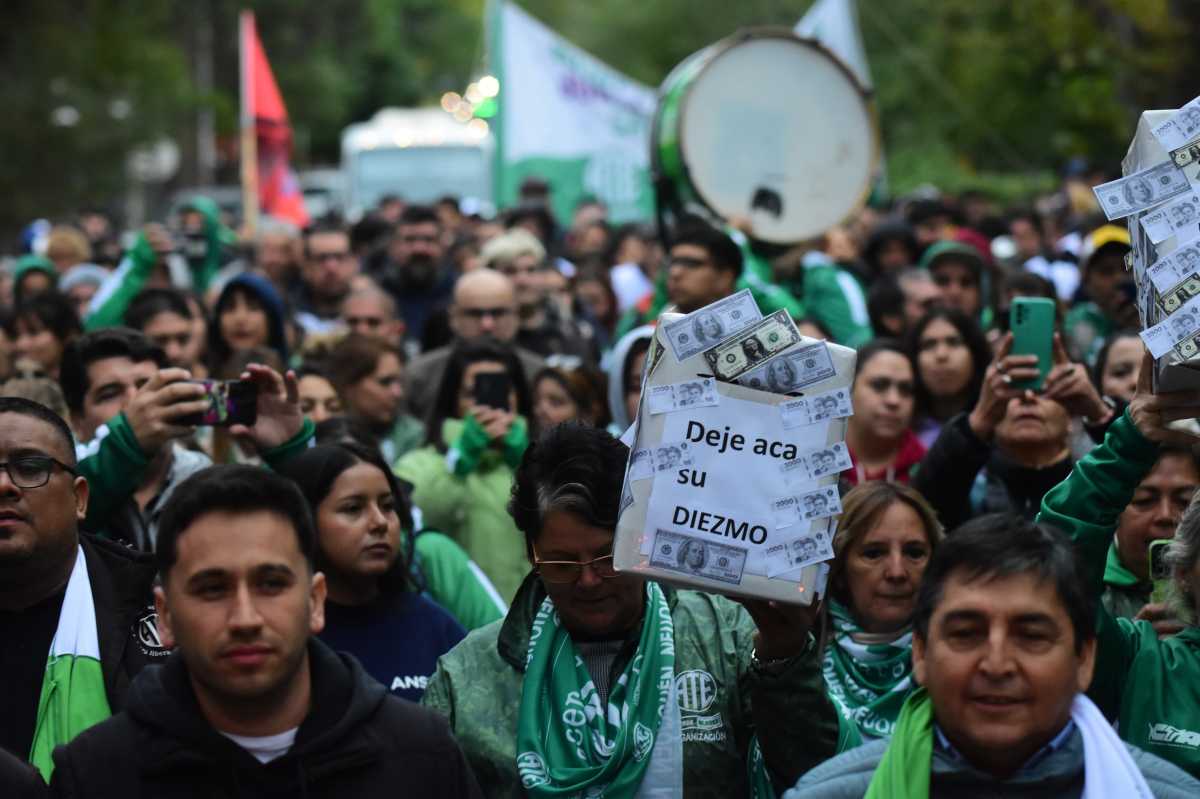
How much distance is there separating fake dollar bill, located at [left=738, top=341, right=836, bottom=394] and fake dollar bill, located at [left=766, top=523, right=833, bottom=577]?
0.29 m

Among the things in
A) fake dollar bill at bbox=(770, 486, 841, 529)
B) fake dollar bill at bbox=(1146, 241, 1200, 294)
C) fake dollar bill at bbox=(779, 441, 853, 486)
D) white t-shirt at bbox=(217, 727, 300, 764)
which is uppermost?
fake dollar bill at bbox=(1146, 241, 1200, 294)

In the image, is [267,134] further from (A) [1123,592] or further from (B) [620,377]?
(A) [1123,592]

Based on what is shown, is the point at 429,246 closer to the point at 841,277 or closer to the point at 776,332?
the point at 841,277

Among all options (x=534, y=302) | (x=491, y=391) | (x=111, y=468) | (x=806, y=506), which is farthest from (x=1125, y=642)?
(x=534, y=302)

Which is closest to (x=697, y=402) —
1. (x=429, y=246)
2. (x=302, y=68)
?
(x=429, y=246)

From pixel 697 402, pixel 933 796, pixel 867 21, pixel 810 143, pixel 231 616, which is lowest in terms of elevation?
pixel 933 796

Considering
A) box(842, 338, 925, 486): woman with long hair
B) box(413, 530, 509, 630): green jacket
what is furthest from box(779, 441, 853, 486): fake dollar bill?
box(842, 338, 925, 486): woman with long hair

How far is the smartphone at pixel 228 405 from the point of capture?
208 inches

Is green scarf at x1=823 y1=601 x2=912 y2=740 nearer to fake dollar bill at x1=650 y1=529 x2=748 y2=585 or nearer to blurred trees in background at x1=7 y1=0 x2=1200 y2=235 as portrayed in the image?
fake dollar bill at x1=650 y1=529 x2=748 y2=585

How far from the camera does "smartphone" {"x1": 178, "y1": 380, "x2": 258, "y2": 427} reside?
17.3 ft

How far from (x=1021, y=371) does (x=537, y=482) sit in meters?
1.73

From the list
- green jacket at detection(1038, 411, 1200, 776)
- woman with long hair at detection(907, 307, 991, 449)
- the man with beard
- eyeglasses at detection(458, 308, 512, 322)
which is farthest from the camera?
the man with beard

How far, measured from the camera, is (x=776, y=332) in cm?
399

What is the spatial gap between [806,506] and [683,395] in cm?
33
